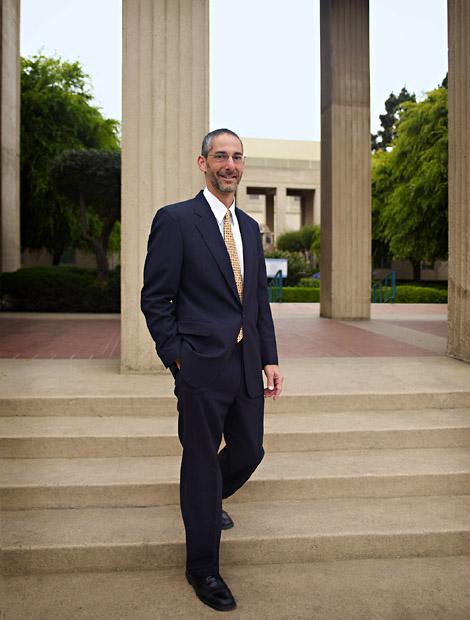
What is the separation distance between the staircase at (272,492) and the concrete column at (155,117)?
4.99 feet

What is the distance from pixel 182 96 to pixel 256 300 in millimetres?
3240

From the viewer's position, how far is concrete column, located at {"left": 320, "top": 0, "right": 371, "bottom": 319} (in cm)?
1084

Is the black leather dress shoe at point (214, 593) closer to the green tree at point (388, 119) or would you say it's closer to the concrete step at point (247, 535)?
the concrete step at point (247, 535)

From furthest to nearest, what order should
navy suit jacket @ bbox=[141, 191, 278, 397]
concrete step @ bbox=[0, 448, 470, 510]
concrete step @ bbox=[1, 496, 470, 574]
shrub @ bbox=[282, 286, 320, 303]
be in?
shrub @ bbox=[282, 286, 320, 303] < concrete step @ bbox=[0, 448, 470, 510] < concrete step @ bbox=[1, 496, 470, 574] < navy suit jacket @ bbox=[141, 191, 278, 397]

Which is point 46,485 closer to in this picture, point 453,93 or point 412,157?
point 453,93

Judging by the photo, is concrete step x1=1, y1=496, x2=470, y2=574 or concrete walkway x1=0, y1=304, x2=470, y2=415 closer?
concrete step x1=1, y1=496, x2=470, y2=574

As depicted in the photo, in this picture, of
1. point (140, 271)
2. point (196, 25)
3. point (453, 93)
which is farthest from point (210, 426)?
point (453, 93)

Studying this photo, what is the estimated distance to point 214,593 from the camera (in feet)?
7.82

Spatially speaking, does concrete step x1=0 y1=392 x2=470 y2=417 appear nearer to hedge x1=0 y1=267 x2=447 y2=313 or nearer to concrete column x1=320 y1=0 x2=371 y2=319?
concrete column x1=320 y1=0 x2=371 y2=319

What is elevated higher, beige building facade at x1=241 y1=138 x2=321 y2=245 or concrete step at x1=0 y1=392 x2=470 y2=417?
beige building facade at x1=241 y1=138 x2=321 y2=245

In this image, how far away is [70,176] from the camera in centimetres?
1374

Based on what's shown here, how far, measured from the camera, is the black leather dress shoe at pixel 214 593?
7.76 ft

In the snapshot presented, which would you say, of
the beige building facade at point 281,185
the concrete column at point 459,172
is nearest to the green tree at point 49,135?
the concrete column at point 459,172

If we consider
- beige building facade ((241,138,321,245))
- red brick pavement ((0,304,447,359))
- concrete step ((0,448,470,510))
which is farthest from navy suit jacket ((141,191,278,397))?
beige building facade ((241,138,321,245))
